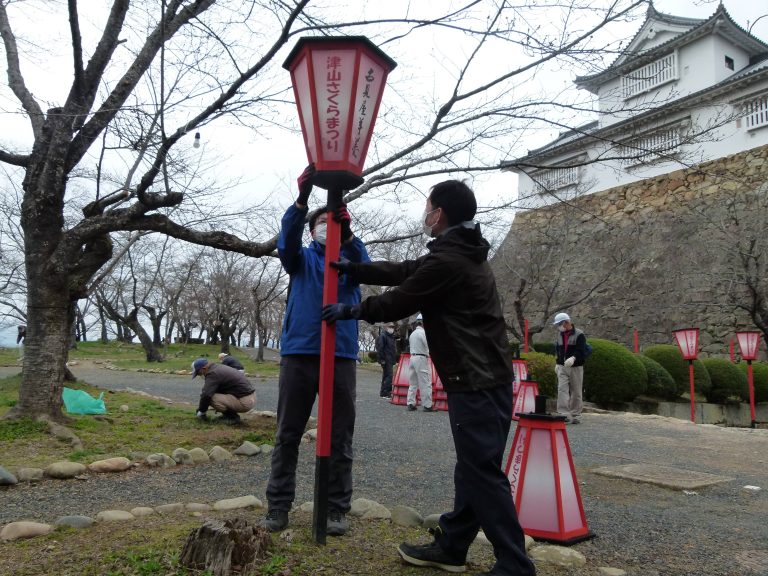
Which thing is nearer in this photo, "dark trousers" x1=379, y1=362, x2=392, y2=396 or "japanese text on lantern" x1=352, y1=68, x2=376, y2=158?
"japanese text on lantern" x1=352, y1=68, x2=376, y2=158

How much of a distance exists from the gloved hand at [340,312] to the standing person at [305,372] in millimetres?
472

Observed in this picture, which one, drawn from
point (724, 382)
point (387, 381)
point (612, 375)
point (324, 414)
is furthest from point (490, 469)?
point (724, 382)

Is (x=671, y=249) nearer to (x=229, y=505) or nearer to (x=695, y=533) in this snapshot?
(x=695, y=533)

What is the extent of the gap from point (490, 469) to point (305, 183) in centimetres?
168

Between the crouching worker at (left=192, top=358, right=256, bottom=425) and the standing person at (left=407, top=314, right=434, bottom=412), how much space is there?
139 inches

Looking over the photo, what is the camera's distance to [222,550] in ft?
8.27

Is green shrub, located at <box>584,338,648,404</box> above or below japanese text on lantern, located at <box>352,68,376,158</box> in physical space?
below

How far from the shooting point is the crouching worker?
7793 millimetres

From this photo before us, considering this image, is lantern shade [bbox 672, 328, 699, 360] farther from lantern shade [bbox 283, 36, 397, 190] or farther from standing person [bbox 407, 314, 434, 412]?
lantern shade [bbox 283, 36, 397, 190]

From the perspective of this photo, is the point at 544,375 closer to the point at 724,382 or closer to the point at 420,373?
the point at 420,373

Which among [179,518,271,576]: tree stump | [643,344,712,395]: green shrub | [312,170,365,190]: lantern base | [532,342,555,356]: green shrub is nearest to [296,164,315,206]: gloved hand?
[312,170,365,190]: lantern base

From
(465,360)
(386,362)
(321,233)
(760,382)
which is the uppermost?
(321,233)

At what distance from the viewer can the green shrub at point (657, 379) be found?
14.2m

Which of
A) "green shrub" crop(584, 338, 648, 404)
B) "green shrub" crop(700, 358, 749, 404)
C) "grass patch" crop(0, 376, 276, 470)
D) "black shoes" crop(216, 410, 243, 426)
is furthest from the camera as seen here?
"green shrub" crop(700, 358, 749, 404)
